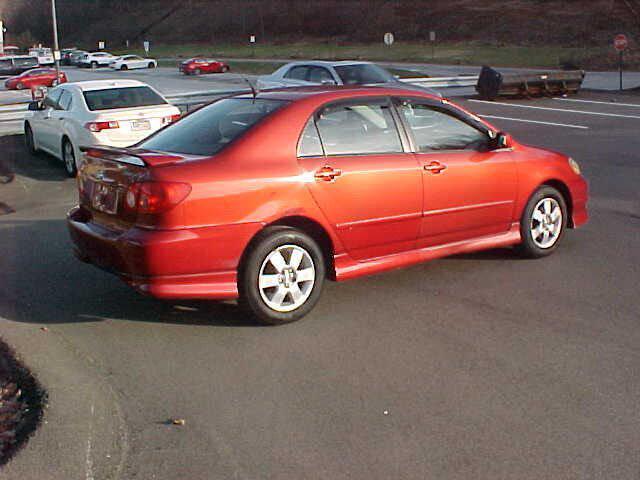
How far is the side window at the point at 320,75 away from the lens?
69.4 feet

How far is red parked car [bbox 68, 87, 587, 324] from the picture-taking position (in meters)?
5.92

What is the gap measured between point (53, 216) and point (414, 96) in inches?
202

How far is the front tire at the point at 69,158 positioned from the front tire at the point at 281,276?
7906 millimetres

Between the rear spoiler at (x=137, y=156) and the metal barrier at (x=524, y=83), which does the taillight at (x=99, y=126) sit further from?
the metal barrier at (x=524, y=83)

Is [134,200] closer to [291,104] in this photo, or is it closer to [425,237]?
[291,104]

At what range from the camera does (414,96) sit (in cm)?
708

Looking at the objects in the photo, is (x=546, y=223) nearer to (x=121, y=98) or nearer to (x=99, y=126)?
(x=99, y=126)

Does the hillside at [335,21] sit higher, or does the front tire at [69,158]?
the hillside at [335,21]

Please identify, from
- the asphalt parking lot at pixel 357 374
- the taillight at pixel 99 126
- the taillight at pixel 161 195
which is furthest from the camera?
the taillight at pixel 99 126

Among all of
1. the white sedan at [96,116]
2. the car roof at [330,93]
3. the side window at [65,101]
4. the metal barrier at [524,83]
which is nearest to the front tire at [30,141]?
the white sedan at [96,116]

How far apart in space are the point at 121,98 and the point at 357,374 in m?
9.80

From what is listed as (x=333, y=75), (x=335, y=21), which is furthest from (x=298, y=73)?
(x=335, y=21)

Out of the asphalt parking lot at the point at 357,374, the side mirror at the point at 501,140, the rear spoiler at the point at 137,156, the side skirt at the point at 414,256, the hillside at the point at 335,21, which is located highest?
the hillside at the point at 335,21

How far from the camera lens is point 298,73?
22359mm
